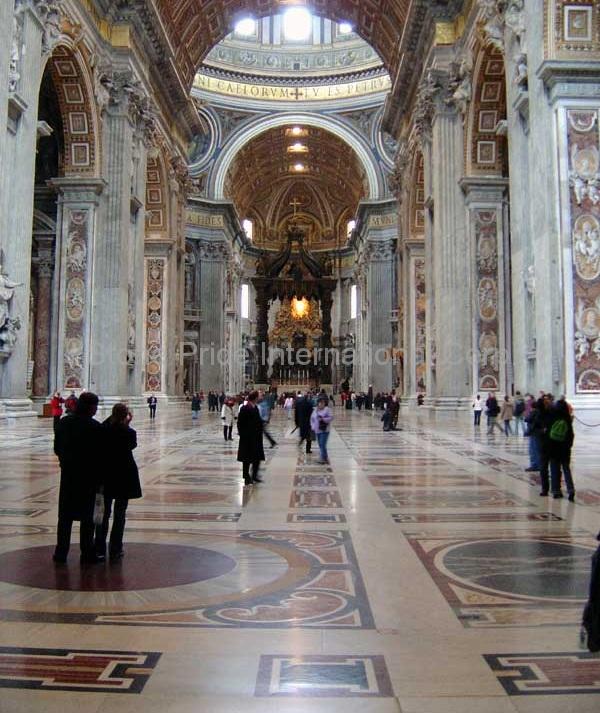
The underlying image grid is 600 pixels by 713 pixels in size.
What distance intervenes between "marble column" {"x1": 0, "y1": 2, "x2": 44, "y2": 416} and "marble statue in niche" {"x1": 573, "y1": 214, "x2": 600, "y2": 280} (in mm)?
9779

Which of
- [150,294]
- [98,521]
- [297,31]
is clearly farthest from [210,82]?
[98,521]

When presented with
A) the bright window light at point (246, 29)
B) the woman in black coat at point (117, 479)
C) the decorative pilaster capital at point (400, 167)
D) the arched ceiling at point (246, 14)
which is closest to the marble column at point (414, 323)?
the decorative pilaster capital at point (400, 167)

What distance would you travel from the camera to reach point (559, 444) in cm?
701

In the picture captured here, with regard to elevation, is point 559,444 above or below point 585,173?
below

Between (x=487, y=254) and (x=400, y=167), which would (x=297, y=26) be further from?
(x=487, y=254)

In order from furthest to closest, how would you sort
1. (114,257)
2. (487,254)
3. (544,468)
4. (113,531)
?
(114,257) < (487,254) < (544,468) < (113,531)

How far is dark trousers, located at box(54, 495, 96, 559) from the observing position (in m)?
4.47

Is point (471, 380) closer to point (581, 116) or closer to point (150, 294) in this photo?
point (581, 116)

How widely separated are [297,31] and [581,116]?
36.3 m

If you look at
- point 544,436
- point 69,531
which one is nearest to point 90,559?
point 69,531

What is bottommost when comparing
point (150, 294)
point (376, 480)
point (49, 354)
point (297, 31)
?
point (376, 480)

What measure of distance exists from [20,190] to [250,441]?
858 centimetres

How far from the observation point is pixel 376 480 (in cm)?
849

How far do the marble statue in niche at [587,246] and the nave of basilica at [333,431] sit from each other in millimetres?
35
